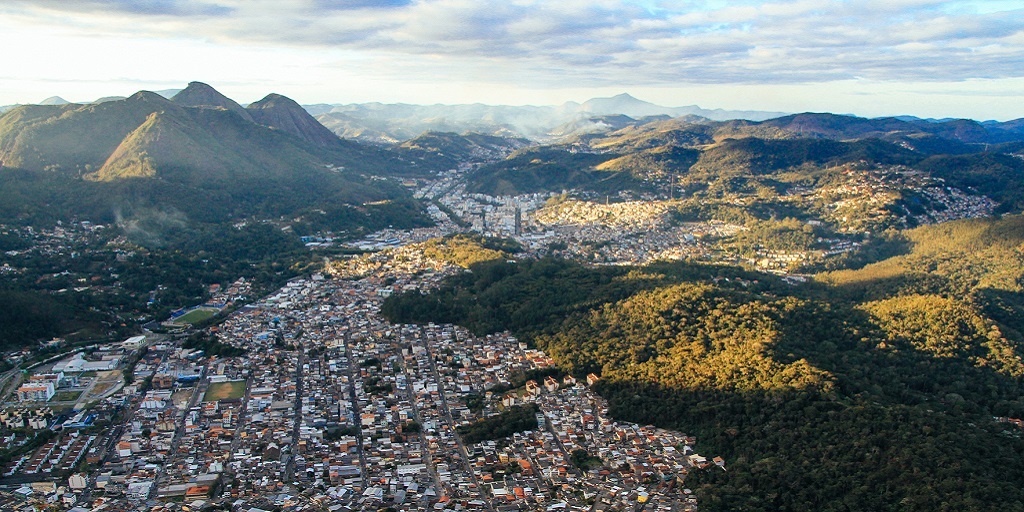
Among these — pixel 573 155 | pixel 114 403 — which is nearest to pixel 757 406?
pixel 114 403

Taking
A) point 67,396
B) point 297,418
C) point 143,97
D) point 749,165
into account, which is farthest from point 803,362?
point 143,97

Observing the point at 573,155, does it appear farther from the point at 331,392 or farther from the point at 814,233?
the point at 331,392

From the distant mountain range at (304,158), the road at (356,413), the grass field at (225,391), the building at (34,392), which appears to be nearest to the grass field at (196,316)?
the road at (356,413)

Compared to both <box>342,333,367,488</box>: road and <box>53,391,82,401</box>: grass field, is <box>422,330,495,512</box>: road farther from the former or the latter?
<box>53,391,82,401</box>: grass field

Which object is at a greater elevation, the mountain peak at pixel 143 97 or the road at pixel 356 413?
the mountain peak at pixel 143 97

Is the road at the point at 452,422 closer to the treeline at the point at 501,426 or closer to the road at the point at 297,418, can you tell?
the treeline at the point at 501,426

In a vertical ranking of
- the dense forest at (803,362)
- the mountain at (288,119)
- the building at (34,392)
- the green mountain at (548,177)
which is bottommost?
the building at (34,392)

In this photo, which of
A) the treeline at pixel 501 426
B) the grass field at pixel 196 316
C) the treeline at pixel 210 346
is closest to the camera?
the treeline at pixel 501 426

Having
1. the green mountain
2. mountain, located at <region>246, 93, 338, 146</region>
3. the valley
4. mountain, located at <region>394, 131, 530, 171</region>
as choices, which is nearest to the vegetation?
the valley
